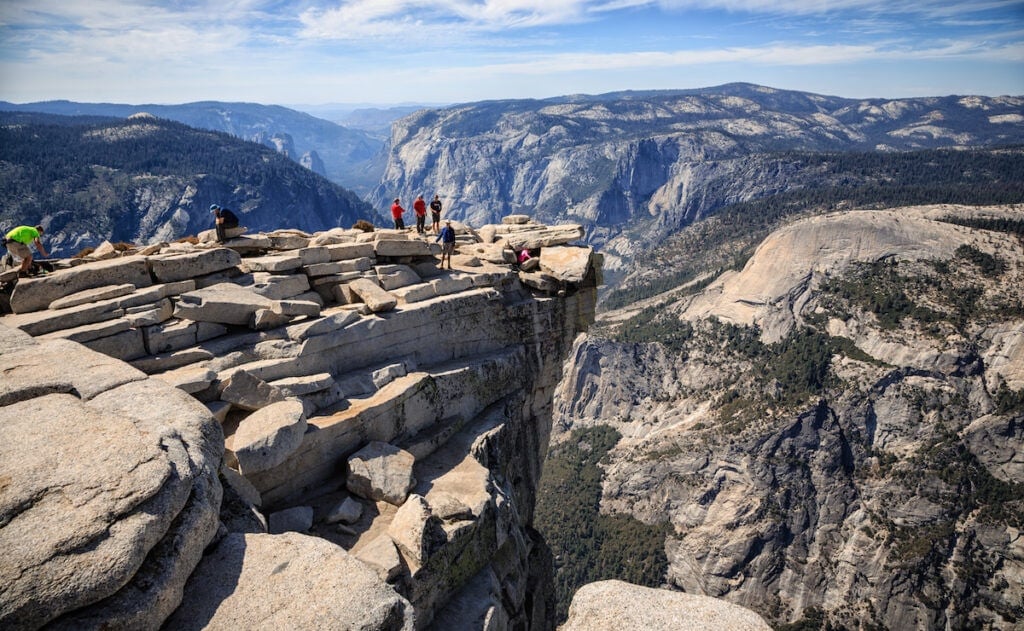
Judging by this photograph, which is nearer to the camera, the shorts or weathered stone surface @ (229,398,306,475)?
weathered stone surface @ (229,398,306,475)

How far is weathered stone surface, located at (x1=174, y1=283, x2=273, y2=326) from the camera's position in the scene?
1723 centimetres

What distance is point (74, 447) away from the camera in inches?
373

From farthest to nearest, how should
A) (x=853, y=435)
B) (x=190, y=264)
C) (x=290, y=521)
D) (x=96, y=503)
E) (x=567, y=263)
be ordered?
1. (x=853, y=435)
2. (x=567, y=263)
3. (x=190, y=264)
4. (x=290, y=521)
5. (x=96, y=503)

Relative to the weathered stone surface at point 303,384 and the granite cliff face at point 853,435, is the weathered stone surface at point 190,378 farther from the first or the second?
the granite cliff face at point 853,435

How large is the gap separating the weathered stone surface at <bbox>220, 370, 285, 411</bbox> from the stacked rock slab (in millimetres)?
54

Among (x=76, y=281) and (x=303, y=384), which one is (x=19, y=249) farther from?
(x=303, y=384)

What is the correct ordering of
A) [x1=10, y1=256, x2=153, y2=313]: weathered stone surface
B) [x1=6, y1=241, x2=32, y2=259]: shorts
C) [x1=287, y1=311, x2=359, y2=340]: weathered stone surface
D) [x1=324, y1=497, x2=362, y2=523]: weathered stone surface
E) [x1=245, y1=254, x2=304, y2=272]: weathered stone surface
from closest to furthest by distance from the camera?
[x1=324, y1=497, x2=362, y2=523]: weathered stone surface < [x1=10, y1=256, x2=153, y2=313]: weathered stone surface < [x1=287, y1=311, x2=359, y2=340]: weathered stone surface < [x1=6, y1=241, x2=32, y2=259]: shorts < [x1=245, y1=254, x2=304, y2=272]: weathered stone surface

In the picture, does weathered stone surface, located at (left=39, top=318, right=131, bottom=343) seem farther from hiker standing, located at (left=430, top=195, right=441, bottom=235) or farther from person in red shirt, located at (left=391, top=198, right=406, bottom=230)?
person in red shirt, located at (left=391, top=198, right=406, bottom=230)

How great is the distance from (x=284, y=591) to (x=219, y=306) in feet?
35.5

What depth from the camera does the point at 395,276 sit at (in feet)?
71.9

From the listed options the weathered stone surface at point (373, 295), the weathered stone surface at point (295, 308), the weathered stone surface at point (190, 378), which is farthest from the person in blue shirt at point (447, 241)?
the weathered stone surface at point (190, 378)

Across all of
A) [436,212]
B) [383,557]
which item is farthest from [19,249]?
[383,557]

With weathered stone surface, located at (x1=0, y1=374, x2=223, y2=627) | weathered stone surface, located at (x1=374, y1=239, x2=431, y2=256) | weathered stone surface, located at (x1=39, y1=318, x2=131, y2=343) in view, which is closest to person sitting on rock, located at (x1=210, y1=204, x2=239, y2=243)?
weathered stone surface, located at (x1=374, y1=239, x2=431, y2=256)

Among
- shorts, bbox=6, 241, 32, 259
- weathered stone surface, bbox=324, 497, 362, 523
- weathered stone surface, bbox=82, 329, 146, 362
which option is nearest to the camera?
weathered stone surface, bbox=324, 497, 362, 523
